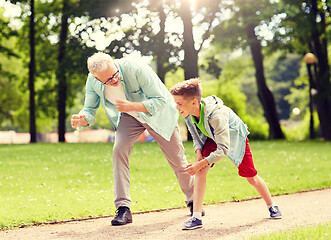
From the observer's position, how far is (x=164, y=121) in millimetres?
5270

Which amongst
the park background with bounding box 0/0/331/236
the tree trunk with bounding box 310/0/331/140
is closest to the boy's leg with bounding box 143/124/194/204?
the park background with bounding box 0/0/331/236

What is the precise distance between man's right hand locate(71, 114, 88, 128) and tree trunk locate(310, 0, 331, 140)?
70.6ft

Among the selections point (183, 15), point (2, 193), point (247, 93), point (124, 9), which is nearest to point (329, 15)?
Answer: point (183, 15)

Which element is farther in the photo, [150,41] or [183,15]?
[150,41]

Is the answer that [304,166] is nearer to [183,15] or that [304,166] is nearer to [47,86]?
[183,15]

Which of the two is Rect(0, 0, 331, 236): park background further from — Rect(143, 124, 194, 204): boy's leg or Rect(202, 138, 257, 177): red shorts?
Rect(202, 138, 257, 177): red shorts

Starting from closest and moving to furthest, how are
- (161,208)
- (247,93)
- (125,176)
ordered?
(125,176) → (161,208) → (247,93)

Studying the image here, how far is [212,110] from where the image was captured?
15.3 feet

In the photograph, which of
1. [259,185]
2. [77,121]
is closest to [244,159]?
[259,185]

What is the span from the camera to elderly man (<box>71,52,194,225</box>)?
16.5 ft

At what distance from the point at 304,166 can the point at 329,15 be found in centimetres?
1710

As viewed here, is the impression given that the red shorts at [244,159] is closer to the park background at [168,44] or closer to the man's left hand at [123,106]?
the man's left hand at [123,106]

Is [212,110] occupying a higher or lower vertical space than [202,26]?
lower

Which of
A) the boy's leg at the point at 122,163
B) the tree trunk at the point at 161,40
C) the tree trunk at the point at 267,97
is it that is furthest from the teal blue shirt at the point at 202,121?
the tree trunk at the point at 267,97
